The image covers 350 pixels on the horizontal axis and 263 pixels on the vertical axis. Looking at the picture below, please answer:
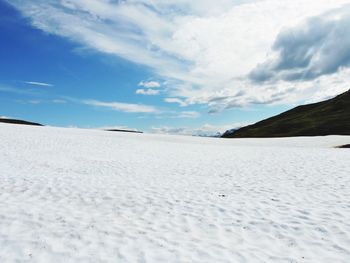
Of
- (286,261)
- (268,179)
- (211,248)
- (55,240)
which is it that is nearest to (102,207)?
(55,240)

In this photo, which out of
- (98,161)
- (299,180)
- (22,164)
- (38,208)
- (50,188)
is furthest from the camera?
(98,161)

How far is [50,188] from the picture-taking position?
14.7m

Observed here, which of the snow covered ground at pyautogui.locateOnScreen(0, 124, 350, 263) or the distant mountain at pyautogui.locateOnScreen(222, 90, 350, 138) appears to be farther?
the distant mountain at pyautogui.locateOnScreen(222, 90, 350, 138)

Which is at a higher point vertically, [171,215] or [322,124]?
[322,124]

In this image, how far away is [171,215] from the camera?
11125mm

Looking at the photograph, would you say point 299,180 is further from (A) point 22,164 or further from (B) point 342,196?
(A) point 22,164

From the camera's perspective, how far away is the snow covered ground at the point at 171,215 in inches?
312

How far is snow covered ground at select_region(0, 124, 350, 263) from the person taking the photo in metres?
7.91

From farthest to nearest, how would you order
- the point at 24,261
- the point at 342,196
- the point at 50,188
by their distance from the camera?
the point at 50,188 < the point at 342,196 < the point at 24,261

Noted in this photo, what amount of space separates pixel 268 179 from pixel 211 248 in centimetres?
1127

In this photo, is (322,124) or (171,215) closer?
(171,215)

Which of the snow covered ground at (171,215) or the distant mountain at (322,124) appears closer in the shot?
the snow covered ground at (171,215)

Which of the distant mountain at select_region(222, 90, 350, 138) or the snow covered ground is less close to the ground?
the distant mountain at select_region(222, 90, 350, 138)

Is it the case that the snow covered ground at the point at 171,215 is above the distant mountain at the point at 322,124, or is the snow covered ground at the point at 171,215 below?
below
